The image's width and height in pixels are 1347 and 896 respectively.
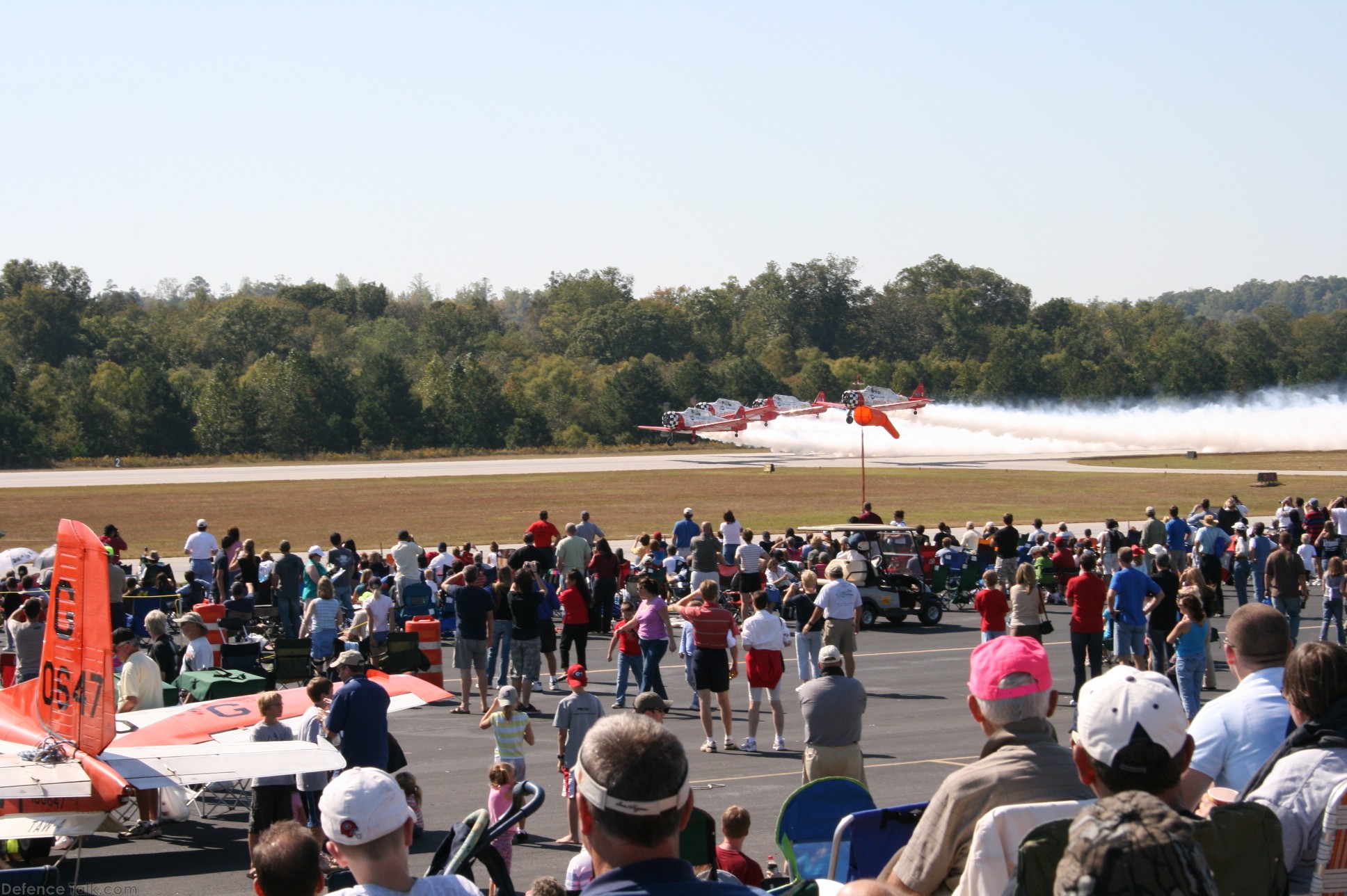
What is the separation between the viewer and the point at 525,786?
14.1 feet

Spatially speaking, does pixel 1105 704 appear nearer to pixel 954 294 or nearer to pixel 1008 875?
pixel 1008 875

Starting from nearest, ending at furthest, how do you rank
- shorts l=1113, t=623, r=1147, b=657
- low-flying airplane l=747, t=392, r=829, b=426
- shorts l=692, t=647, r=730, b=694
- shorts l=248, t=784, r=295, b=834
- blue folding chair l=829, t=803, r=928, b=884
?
blue folding chair l=829, t=803, r=928, b=884 < shorts l=248, t=784, r=295, b=834 < shorts l=692, t=647, r=730, b=694 < shorts l=1113, t=623, r=1147, b=657 < low-flying airplane l=747, t=392, r=829, b=426

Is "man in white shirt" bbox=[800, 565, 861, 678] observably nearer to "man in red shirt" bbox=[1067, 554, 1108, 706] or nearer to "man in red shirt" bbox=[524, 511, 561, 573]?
"man in red shirt" bbox=[1067, 554, 1108, 706]

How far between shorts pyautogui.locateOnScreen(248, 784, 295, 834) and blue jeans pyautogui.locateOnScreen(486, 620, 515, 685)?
6114 millimetres

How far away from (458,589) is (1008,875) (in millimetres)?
11297

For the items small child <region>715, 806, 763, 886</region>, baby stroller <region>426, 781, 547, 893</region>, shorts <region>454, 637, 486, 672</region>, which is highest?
baby stroller <region>426, 781, 547, 893</region>

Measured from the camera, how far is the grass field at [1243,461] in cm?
6175

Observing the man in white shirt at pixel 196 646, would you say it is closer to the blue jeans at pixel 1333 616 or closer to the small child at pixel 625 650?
the small child at pixel 625 650

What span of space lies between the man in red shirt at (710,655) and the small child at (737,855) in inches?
230

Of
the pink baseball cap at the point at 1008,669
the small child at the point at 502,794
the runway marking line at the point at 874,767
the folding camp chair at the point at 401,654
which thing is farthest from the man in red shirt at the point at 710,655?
the pink baseball cap at the point at 1008,669

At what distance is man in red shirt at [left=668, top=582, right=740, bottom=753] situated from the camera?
1191cm

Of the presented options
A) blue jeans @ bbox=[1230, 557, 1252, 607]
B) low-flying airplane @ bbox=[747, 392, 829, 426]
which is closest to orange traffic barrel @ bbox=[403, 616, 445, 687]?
blue jeans @ bbox=[1230, 557, 1252, 607]

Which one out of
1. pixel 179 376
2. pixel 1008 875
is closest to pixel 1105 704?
pixel 1008 875

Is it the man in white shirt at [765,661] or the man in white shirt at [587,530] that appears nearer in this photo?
the man in white shirt at [765,661]
